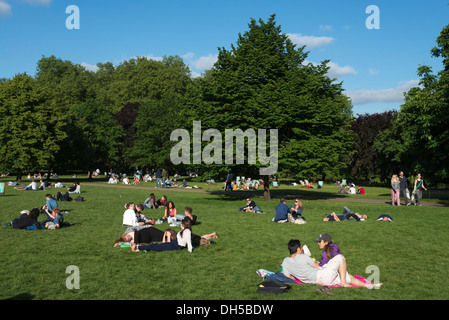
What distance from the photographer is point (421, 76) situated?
33.6m

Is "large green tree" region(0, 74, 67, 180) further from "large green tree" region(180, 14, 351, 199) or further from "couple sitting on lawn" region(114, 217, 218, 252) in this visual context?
"couple sitting on lawn" region(114, 217, 218, 252)

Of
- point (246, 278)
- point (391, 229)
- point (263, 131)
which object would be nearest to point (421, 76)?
point (263, 131)

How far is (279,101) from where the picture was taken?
27.1 m

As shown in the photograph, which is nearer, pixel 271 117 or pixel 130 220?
pixel 130 220

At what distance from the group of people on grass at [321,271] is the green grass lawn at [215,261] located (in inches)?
10.0

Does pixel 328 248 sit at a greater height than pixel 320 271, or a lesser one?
greater

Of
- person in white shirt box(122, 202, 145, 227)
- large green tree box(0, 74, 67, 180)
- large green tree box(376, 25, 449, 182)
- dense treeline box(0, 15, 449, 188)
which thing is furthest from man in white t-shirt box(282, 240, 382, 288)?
large green tree box(0, 74, 67, 180)

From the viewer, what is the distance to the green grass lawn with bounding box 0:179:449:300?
798 centimetres

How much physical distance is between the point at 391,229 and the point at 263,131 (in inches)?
478

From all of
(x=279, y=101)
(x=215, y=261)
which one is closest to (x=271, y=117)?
(x=279, y=101)

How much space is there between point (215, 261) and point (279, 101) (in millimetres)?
18226

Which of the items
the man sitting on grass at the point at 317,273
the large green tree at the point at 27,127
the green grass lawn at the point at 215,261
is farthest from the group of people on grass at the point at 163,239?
the large green tree at the point at 27,127

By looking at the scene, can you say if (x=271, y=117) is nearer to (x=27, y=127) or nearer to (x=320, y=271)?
(x=320, y=271)
